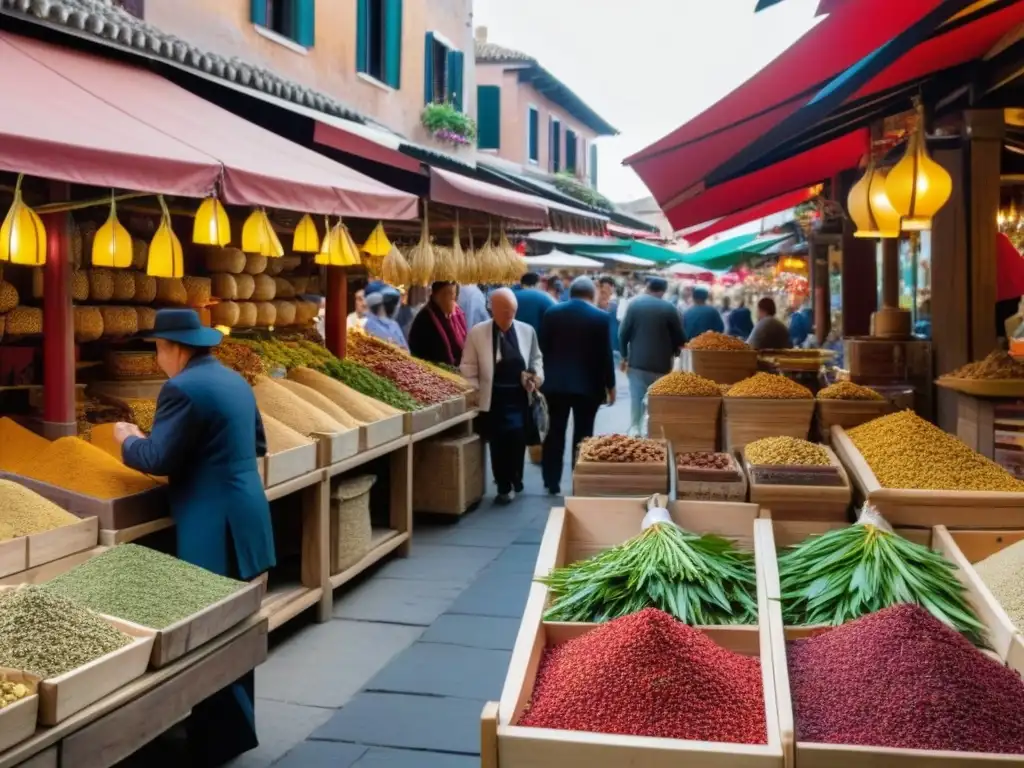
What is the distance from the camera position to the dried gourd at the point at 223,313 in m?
6.84

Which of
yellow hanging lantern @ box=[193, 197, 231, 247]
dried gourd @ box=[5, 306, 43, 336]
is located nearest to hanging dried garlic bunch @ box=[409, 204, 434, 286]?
yellow hanging lantern @ box=[193, 197, 231, 247]

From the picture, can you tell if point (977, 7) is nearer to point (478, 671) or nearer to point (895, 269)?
point (478, 671)

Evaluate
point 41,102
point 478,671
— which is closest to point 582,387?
point 478,671

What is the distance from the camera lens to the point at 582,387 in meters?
8.70

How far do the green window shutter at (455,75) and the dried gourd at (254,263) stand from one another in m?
10.2

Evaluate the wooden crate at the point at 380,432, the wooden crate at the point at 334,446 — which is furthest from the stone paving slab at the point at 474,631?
the wooden crate at the point at 380,432

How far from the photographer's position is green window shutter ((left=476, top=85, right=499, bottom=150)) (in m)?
25.6

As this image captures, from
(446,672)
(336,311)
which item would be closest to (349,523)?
(446,672)

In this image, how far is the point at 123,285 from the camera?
5793 millimetres

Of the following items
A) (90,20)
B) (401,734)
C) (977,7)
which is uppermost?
(90,20)

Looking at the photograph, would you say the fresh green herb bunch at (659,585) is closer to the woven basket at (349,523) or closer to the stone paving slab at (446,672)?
the stone paving slab at (446,672)

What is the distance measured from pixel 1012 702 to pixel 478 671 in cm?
301

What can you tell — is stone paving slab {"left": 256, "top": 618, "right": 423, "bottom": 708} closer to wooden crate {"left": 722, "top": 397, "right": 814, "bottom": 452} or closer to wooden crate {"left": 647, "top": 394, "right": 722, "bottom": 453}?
wooden crate {"left": 647, "top": 394, "right": 722, "bottom": 453}

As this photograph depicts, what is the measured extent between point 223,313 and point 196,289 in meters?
0.43
